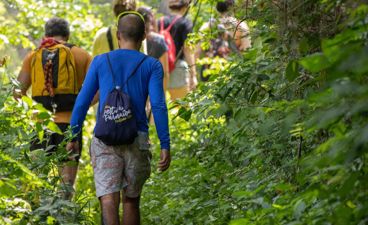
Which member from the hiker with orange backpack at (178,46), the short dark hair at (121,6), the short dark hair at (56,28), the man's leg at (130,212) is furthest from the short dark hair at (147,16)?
the man's leg at (130,212)

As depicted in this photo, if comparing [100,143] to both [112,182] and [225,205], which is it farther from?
[225,205]

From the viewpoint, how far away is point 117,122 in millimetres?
6555

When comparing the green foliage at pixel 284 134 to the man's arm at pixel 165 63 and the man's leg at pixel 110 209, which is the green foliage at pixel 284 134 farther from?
the man's arm at pixel 165 63

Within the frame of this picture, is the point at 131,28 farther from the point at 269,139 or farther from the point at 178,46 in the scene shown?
the point at 178,46

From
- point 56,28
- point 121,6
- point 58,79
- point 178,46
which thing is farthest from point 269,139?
point 178,46

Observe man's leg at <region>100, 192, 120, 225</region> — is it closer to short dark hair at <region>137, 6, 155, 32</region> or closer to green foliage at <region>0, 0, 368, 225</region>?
green foliage at <region>0, 0, 368, 225</region>

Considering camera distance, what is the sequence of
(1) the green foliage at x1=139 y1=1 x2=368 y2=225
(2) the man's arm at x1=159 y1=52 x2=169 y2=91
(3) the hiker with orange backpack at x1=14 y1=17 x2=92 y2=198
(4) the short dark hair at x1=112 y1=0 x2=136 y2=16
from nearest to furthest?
(1) the green foliage at x1=139 y1=1 x2=368 y2=225
(3) the hiker with orange backpack at x1=14 y1=17 x2=92 y2=198
(4) the short dark hair at x1=112 y1=0 x2=136 y2=16
(2) the man's arm at x1=159 y1=52 x2=169 y2=91

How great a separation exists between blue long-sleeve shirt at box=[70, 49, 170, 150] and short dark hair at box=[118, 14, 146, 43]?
0.42 feet

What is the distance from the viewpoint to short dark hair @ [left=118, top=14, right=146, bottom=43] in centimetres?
697

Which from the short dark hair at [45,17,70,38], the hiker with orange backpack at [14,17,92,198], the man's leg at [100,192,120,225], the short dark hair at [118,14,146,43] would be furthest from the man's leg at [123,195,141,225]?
the short dark hair at [45,17,70,38]

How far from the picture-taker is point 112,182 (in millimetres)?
6730

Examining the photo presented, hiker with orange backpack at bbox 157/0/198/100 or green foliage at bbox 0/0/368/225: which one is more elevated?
green foliage at bbox 0/0/368/225

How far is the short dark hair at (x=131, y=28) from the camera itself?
275 inches

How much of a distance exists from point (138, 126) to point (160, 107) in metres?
0.21
